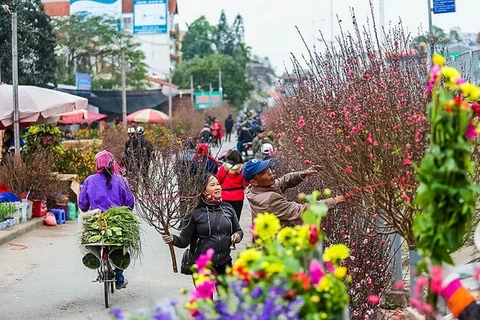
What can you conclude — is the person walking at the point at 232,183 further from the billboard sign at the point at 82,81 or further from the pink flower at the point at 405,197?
the billboard sign at the point at 82,81

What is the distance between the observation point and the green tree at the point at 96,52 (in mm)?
60553

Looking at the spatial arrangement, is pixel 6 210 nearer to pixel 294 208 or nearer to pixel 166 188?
pixel 166 188

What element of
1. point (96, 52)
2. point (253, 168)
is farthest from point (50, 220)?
point (96, 52)

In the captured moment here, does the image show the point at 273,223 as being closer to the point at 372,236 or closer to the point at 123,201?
the point at 372,236

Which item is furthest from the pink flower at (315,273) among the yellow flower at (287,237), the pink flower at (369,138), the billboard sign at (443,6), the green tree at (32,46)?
the green tree at (32,46)

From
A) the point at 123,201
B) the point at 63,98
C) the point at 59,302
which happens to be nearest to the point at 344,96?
the point at 123,201

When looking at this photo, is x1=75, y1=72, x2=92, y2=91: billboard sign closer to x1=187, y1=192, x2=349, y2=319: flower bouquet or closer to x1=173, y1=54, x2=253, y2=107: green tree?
x1=173, y1=54, x2=253, y2=107: green tree

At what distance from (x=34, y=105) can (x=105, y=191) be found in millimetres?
8117

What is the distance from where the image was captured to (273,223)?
3.52 m

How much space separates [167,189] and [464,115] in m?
7.44

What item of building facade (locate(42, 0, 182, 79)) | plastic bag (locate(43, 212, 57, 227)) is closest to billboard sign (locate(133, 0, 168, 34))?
building facade (locate(42, 0, 182, 79))

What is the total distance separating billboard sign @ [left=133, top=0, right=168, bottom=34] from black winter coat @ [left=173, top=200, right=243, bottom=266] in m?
65.3

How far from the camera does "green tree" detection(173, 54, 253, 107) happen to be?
8975 cm

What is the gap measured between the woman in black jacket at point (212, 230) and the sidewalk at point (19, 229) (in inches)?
263
